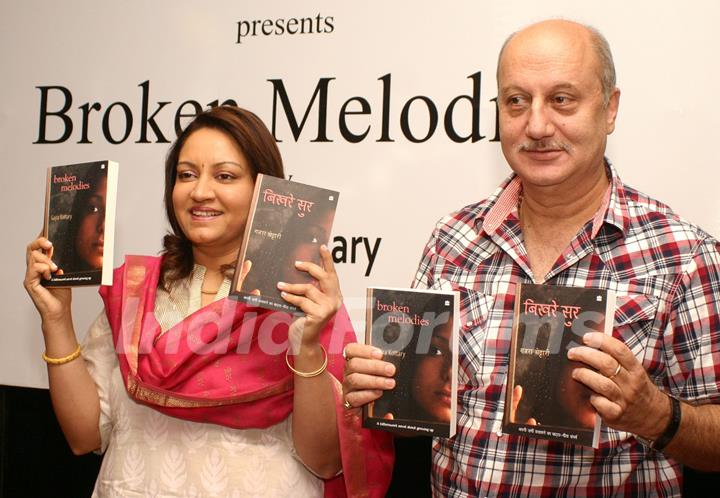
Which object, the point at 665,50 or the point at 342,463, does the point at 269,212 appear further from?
the point at 665,50

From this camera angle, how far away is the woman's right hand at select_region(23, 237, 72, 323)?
6.66 ft

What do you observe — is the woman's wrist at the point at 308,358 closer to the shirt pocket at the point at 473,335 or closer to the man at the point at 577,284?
the man at the point at 577,284

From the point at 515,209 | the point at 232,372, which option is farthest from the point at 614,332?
the point at 232,372

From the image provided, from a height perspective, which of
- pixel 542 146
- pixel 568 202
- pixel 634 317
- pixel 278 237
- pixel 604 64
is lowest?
pixel 634 317

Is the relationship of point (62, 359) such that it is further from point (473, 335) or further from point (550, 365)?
point (550, 365)

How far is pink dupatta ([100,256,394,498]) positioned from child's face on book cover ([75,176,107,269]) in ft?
0.67

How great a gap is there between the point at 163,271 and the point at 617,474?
1327 mm

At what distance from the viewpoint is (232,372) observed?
204 cm

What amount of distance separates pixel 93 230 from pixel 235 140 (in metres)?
0.45

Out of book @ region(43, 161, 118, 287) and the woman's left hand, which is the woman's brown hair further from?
the woman's left hand

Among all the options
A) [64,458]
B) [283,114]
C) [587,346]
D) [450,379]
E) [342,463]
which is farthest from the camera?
[64,458]

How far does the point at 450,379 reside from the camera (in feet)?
5.68

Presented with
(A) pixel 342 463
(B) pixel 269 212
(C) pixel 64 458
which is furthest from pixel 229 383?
(C) pixel 64 458

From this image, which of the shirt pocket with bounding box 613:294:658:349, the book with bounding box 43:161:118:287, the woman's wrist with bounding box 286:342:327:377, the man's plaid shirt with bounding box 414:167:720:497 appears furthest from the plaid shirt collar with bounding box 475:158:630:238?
the book with bounding box 43:161:118:287
